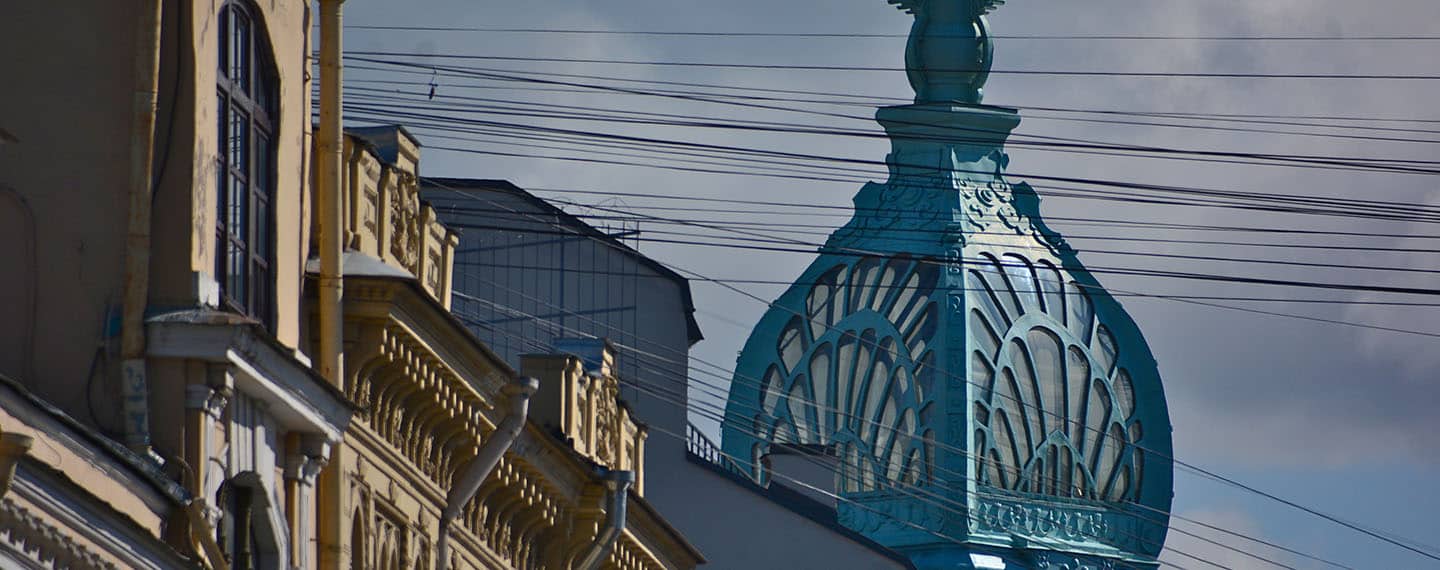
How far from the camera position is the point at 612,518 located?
124 feet

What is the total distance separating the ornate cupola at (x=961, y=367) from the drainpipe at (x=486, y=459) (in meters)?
35.8

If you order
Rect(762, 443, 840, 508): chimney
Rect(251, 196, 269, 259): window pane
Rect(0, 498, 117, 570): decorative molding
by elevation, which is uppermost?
Rect(251, 196, 269, 259): window pane

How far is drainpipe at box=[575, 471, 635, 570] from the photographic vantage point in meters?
37.6

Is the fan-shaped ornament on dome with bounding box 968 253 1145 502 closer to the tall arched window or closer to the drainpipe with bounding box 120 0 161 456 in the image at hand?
the tall arched window

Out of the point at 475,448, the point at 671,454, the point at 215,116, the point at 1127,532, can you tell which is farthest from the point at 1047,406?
the point at 215,116

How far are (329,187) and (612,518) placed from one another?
31.5ft

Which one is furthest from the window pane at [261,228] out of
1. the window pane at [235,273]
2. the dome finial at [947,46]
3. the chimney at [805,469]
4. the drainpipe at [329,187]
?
the dome finial at [947,46]

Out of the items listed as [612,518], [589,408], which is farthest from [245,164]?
[589,408]

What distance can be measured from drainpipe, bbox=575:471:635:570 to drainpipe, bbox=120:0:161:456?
41.5 ft

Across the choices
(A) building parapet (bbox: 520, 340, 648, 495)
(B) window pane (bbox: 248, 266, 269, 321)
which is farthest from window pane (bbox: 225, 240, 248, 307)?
(A) building parapet (bbox: 520, 340, 648, 495)

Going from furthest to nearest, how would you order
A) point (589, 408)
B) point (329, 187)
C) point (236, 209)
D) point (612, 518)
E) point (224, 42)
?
point (589, 408), point (612, 518), point (329, 187), point (236, 209), point (224, 42)

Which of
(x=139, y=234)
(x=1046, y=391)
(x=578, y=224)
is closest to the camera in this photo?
(x=139, y=234)

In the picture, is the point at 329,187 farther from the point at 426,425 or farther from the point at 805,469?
the point at 805,469

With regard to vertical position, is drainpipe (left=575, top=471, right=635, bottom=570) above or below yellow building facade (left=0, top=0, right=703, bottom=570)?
below
